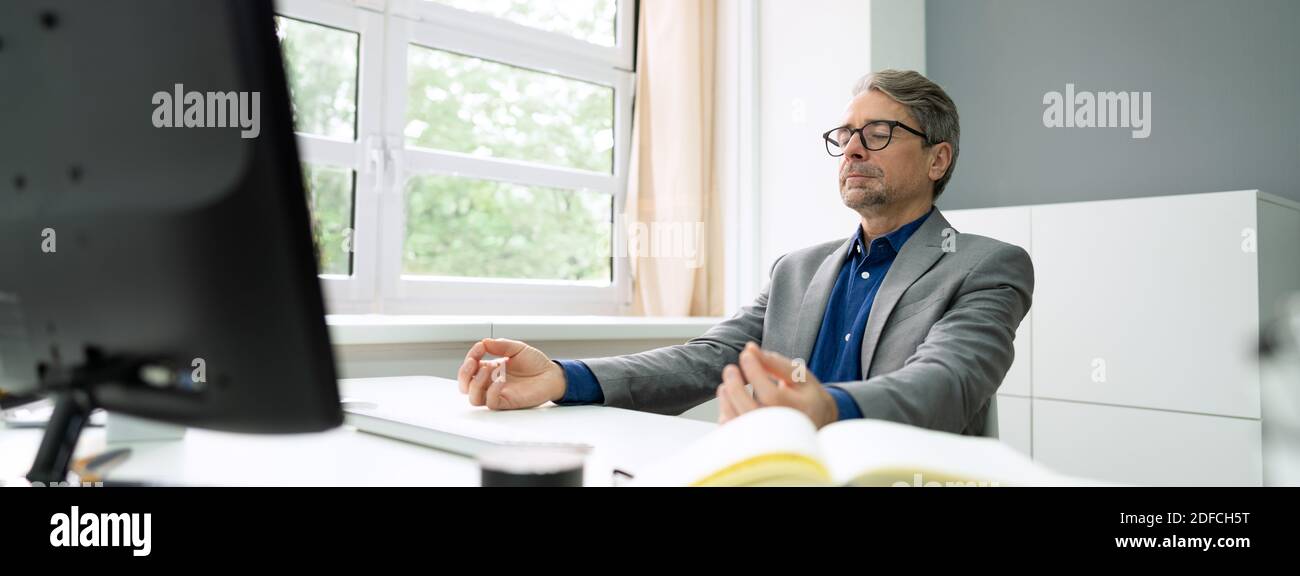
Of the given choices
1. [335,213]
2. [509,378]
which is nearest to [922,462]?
[509,378]

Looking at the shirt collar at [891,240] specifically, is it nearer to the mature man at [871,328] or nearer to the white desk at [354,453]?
the mature man at [871,328]

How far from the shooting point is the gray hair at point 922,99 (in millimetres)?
1612

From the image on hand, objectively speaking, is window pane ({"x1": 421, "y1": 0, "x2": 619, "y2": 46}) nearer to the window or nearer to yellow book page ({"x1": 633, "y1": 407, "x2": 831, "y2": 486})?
the window

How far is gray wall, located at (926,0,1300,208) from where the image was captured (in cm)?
233

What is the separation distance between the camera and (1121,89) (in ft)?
8.54

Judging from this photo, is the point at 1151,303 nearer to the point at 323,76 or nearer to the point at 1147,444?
the point at 1147,444

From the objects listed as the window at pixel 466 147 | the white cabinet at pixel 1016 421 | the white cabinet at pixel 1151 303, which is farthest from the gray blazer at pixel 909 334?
the window at pixel 466 147

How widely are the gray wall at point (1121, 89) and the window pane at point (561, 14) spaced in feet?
4.07

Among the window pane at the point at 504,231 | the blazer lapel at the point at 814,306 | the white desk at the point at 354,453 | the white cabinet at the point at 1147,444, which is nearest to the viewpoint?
the white desk at the point at 354,453

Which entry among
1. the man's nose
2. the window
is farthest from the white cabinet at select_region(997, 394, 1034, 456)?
the window

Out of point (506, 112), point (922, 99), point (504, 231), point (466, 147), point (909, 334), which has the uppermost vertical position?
point (506, 112)

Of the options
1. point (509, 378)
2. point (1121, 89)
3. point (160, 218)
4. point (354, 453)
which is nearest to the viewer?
Answer: point (160, 218)

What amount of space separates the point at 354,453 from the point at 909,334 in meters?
0.88
